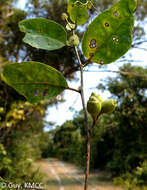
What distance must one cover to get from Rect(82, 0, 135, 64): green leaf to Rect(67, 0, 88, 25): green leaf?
5cm

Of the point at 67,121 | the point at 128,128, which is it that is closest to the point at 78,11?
the point at 67,121

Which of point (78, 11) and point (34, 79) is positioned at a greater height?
point (78, 11)

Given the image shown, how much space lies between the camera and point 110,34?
259 millimetres

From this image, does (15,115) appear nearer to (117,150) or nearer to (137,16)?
(137,16)

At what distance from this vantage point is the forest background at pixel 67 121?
144 centimetres

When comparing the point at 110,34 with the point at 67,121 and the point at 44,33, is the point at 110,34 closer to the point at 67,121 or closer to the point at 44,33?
the point at 44,33

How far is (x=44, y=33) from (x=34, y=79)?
8 centimetres

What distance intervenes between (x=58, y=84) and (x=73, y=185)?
323cm

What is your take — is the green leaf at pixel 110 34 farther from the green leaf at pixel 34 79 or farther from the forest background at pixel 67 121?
the forest background at pixel 67 121

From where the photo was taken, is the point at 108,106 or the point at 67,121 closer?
the point at 108,106

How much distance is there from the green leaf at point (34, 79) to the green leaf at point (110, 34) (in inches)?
2.6

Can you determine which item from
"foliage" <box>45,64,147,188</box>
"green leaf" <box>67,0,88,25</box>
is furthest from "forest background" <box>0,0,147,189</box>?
"green leaf" <box>67,0,88,25</box>

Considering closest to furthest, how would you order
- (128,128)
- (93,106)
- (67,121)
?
(93,106) < (67,121) < (128,128)

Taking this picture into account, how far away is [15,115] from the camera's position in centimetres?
179
